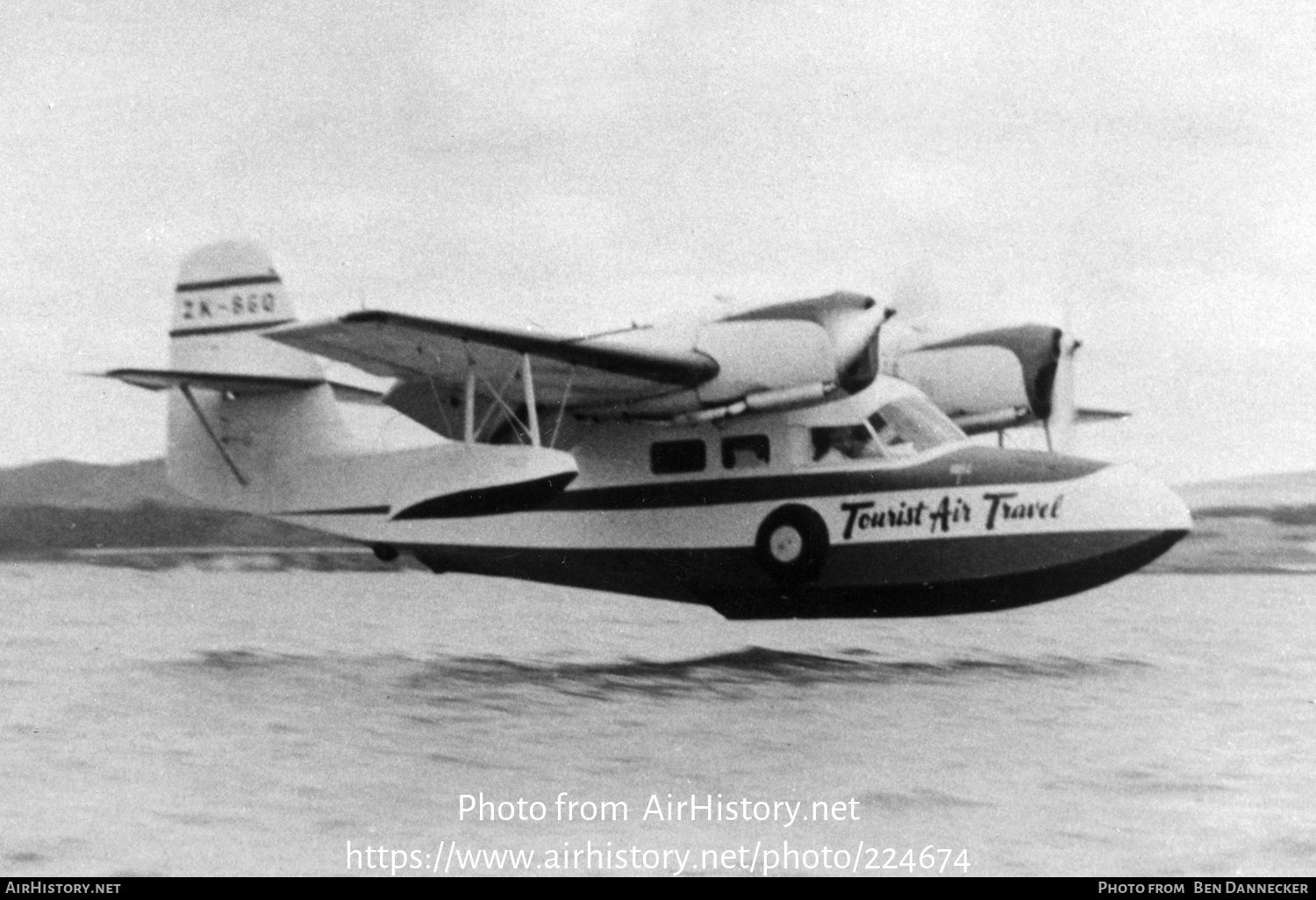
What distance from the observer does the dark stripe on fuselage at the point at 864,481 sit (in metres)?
12.4

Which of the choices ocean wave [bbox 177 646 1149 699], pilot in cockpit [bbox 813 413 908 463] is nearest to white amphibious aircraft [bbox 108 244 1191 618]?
pilot in cockpit [bbox 813 413 908 463]

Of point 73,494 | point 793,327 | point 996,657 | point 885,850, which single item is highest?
point 793,327

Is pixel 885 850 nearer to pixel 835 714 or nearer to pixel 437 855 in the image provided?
pixel 437 855

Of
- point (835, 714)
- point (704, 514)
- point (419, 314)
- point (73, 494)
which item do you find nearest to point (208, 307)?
point (73, 494)

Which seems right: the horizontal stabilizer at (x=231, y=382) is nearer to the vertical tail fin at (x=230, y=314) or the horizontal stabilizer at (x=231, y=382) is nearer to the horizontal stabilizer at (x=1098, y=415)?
the vertical tail fin at (x=230, y=314)

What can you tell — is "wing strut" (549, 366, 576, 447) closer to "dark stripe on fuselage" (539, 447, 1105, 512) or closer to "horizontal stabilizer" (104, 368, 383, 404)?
"dark stripe on fuselage" (539, 447, 1105, 512)

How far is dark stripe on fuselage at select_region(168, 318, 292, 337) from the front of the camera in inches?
564

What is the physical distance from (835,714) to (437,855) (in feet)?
15.0

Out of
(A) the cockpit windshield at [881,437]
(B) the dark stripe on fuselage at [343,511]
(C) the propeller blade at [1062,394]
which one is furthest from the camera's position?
(C) the propeller blade at [1062,394]

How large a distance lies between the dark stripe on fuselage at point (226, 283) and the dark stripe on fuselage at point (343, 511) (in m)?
2.41

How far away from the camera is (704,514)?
1316cm

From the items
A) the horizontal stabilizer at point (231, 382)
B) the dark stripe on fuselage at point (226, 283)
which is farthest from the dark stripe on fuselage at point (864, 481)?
the dark stripe on fuselage at point (226, 283)

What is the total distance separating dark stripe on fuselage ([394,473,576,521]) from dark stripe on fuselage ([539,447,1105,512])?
1819 mm
